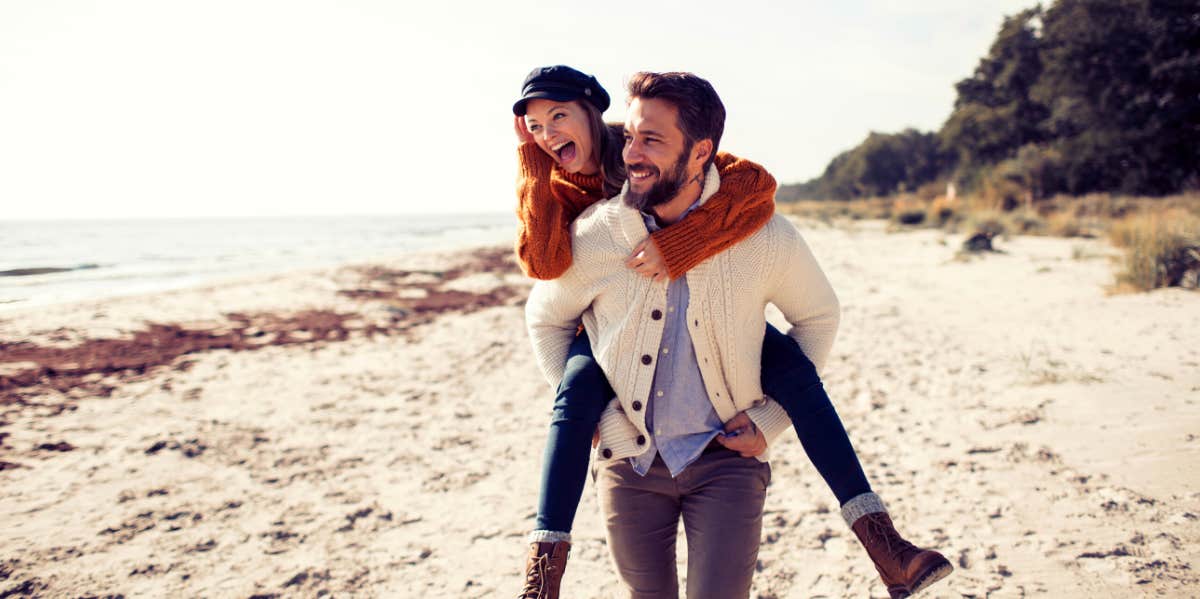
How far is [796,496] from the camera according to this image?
412 cm

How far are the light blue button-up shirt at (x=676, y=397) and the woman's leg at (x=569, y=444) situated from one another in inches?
6.6

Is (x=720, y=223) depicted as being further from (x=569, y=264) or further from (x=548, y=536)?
(x=548, y=536)

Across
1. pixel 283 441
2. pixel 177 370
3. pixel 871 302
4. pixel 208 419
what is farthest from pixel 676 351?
pixel 871 302

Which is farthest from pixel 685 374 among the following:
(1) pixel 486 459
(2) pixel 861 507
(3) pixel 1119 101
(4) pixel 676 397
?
(3) pixel 1119 101

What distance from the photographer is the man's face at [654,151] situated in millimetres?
1833

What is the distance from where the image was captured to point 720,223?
6.32ft

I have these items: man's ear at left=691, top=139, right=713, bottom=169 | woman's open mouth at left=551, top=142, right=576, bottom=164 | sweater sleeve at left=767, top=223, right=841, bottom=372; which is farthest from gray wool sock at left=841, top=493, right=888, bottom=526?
woman's open mouth at left=551, top=142, right=576, bottom=164

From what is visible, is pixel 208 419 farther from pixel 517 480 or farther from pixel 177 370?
pixel 517 480

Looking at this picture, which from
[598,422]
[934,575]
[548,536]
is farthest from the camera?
[598,422]

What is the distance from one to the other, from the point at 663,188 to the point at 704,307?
0.36 metres

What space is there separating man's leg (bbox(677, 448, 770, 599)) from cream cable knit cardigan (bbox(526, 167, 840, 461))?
5.5 inches

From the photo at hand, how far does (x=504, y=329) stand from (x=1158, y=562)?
799cm

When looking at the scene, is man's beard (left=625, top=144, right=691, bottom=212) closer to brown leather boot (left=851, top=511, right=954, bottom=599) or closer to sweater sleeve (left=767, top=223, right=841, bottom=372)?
sweater sleeve (left=767, top=223, right=841, bottom=372)

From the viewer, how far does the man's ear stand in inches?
75.3
